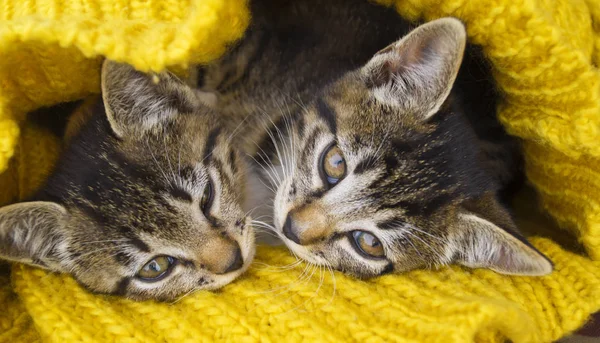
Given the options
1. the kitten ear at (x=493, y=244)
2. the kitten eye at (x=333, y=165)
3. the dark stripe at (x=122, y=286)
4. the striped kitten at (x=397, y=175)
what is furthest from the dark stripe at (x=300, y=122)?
the dark stripe at (x=122, y=286)

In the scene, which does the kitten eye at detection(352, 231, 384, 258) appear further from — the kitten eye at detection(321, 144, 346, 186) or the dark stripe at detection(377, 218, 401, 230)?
the kitten eye at detection(321, 144, 346, 186)

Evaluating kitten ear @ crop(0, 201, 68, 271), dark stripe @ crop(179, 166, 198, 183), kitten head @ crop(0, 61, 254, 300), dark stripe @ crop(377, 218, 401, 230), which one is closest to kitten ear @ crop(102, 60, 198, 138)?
kitten head @ crop(0, 61, 254, 300)

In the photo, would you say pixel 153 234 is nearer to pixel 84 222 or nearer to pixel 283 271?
pixel 84 222

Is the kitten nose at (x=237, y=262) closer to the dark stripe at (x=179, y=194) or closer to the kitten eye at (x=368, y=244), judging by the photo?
the dark stripe at (x=179, y=194)

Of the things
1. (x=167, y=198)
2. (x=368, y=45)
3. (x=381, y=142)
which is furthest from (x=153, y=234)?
(x=368, y=45)

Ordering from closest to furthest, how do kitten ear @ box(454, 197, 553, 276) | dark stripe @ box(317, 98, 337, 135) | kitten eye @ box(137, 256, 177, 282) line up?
kitten ear @ box(454, 197, 553, 276) < kitten eye @ box(137, 256, 177, 282) < dark stripe @ box(317, 98, 337, 135)
